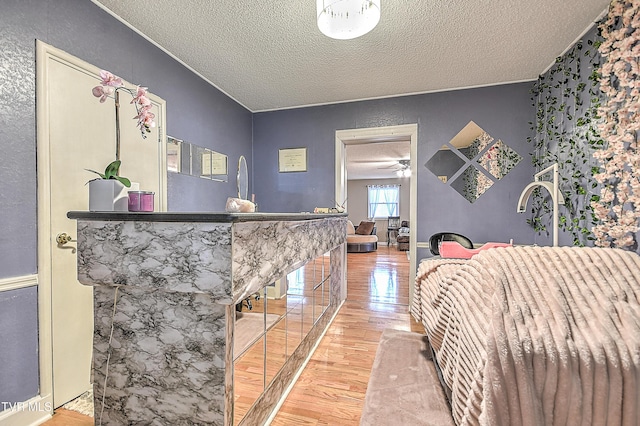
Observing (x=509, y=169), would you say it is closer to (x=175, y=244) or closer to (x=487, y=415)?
(x=487, y=415)

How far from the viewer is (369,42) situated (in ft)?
7.88

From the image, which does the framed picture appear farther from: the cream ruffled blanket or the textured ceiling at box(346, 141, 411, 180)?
the cream ruffled blanket

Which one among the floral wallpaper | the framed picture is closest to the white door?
the framed picture

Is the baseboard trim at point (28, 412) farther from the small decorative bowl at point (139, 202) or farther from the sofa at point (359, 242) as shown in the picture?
the sofa at point (359, 242)

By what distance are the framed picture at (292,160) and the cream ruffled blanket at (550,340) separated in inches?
121

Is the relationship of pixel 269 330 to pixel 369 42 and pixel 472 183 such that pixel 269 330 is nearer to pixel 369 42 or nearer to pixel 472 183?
pixel 369 42

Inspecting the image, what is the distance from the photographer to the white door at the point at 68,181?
1701 mm

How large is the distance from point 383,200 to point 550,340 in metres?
10.6

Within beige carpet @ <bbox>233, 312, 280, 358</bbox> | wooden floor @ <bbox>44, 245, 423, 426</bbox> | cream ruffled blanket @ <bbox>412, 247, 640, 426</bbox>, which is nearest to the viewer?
Result: cream ruffled blanket @ <bbox>412, 247, 640, 426</bbox>

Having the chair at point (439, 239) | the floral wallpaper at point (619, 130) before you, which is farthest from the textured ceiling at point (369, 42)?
the chair at point (439, 239)

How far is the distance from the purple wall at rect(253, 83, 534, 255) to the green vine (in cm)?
22

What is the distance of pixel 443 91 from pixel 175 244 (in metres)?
3.37

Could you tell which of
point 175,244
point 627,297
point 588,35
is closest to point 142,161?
point 175,244

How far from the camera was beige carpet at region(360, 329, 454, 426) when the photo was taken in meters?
1.11
